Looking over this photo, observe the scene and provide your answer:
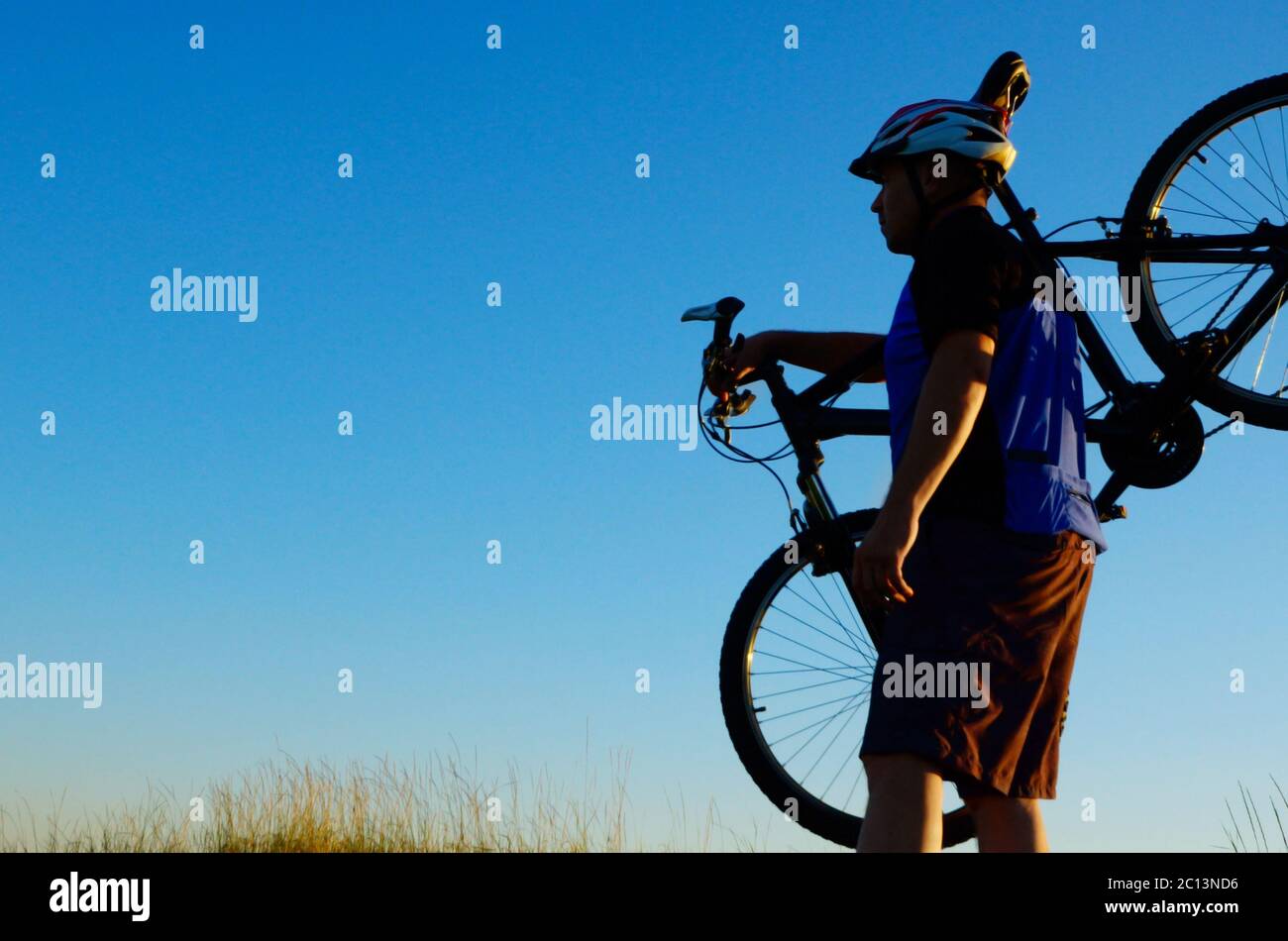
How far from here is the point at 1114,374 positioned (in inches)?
195

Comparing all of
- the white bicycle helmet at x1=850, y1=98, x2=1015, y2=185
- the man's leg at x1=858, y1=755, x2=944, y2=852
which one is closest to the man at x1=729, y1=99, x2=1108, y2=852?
the man's leg at x1=858, y1=755, x2=944, y2=852

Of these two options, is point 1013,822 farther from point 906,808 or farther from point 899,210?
point 899,210

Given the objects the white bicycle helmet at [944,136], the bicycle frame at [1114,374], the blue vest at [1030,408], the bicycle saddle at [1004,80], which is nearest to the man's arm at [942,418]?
the blue vest at [1030,408]

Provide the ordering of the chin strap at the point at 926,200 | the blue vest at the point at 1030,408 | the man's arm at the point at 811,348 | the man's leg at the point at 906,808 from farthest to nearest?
the man's arm at the point at 811,348 → the chin strap at the point at 926,200 → the blue vest at the point at 1030,408 → the man's leg at the point at 906,808

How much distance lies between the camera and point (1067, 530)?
115 inches

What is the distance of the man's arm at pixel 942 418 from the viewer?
2.74 metres

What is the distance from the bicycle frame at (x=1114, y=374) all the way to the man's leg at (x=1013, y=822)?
187cm

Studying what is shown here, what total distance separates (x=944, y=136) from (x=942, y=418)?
86cm

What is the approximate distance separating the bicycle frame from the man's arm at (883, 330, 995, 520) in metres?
1.65

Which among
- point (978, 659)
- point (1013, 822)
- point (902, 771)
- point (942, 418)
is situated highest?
point (942, 418)

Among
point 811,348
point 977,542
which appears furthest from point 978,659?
point 811,348

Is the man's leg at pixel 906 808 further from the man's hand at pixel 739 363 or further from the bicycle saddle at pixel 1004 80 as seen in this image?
the bicycle saddle at pixel 1004 80
